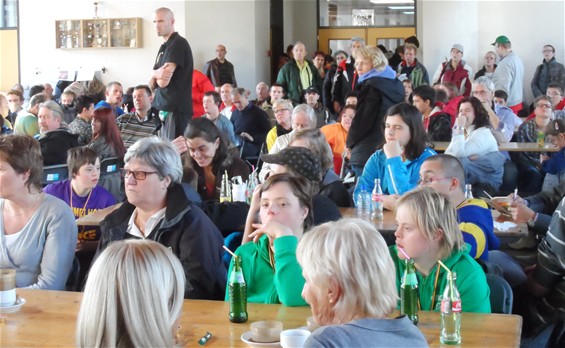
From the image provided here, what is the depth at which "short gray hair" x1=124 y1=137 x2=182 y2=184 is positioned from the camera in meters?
3.46

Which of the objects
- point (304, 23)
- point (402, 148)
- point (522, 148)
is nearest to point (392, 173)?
point (402, 148)

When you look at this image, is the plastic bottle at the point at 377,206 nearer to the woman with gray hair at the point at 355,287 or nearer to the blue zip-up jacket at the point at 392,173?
the blue zip-up jacket at the point at 392,173

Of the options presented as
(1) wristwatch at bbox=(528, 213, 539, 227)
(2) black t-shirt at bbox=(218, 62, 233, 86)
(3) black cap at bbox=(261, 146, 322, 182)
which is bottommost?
(1) wristwatch at bbox=(528, 213, 539, 227)

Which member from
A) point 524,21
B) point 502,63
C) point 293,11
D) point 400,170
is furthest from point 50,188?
point 293,11

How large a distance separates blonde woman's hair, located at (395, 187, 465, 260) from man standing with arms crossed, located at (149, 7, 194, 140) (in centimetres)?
415

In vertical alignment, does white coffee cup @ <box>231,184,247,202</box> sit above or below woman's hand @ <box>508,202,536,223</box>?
above

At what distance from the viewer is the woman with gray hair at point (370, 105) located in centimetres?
631

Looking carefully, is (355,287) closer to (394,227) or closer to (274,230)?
(274,230)

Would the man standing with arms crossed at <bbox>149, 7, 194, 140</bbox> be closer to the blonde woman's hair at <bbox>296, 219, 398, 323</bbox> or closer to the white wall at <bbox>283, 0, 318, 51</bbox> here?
the blonde woman's hair at <bbox>296, 219, 398, 323</bbox>

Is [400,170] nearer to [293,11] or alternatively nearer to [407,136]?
[407,136]

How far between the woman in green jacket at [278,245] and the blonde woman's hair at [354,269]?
78 cm

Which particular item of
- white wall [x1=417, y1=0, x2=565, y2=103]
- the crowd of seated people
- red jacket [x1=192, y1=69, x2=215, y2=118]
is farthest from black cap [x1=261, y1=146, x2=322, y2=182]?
white wall [x1=417, y1=0, x2=565, y2=103]

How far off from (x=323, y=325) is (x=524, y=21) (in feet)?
41.5

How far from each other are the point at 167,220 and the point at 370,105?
3322mm
